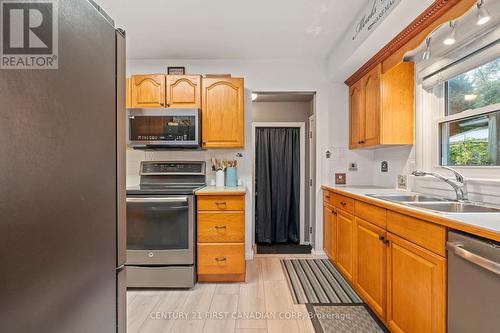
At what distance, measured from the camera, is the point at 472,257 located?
3.49 feet

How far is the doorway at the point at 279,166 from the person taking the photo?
13.8 ft

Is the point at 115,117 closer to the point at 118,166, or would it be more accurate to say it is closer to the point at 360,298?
the point at 118,166

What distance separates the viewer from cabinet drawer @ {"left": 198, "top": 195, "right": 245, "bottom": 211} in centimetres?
255

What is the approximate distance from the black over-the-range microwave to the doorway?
1.58 metres

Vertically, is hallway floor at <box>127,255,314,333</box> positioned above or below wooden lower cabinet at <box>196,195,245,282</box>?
below

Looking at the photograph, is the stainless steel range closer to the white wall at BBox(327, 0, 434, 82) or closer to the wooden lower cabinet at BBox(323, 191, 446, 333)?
the wooden lower cabinet at BBox(323, 191, 446, 333)

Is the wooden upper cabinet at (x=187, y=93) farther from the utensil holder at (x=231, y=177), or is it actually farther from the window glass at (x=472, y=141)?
the window glass at (x=472, y=141)

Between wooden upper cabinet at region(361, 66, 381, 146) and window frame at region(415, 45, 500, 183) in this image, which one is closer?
window frame at region(415, 45, 500, 183)

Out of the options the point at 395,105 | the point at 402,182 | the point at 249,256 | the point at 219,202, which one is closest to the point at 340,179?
the point at 402,182

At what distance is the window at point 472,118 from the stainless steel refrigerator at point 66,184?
218cm

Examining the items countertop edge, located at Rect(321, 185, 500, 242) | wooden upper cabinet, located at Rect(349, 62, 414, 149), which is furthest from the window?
countertop edge, located at Rect(321, 185, 500, 242)

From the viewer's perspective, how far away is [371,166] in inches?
128

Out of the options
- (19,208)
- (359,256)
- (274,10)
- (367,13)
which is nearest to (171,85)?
(274,10)

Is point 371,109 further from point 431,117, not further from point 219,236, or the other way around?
point 219,236
